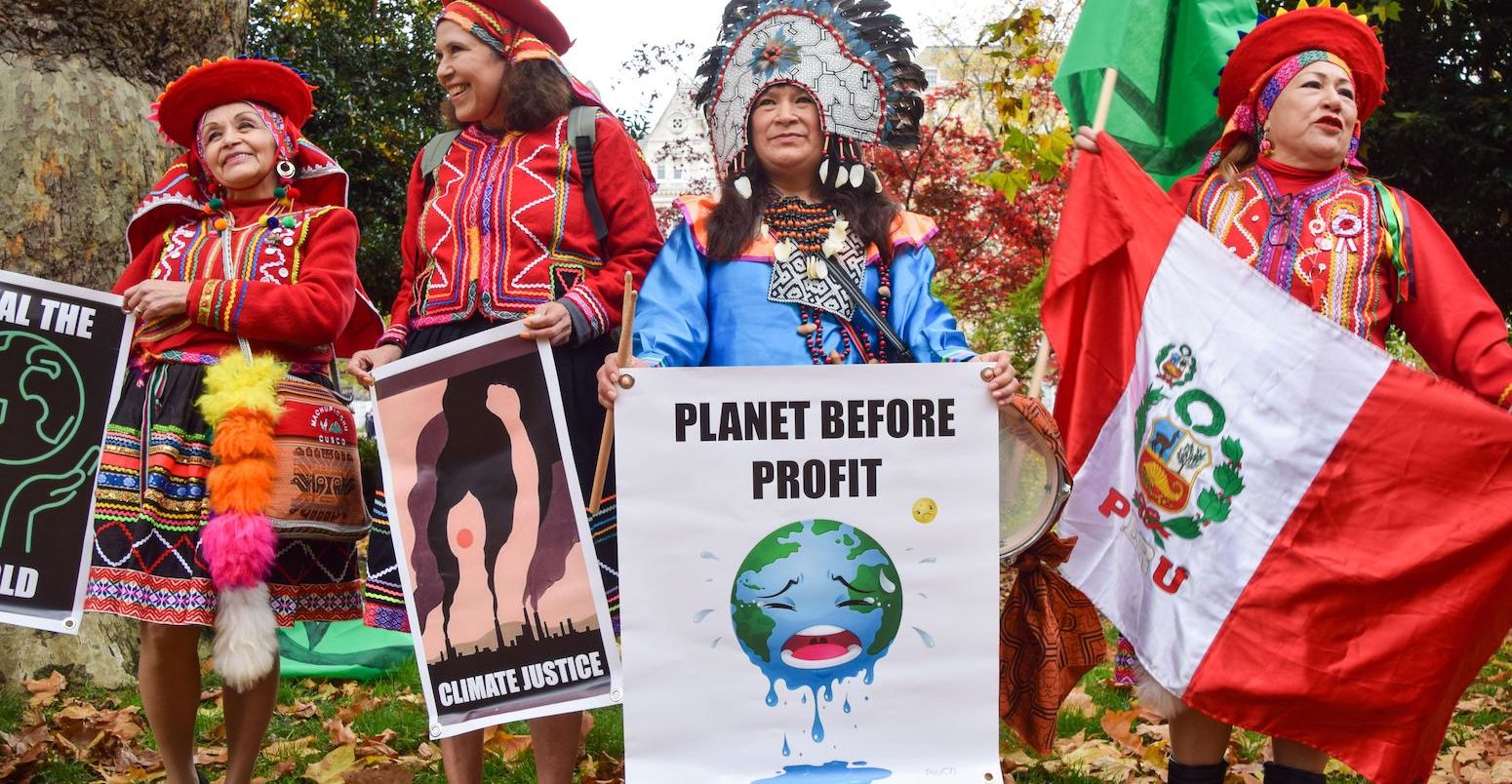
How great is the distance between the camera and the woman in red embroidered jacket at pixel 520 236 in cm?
336

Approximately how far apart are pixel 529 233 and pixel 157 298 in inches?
38.0

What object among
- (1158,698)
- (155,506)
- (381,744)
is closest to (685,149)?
(381,744)

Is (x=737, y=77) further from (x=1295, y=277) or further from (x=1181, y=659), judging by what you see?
(x=1181, y=659)

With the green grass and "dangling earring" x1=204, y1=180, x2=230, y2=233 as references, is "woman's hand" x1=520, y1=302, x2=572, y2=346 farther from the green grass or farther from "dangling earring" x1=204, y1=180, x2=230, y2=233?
the green grass

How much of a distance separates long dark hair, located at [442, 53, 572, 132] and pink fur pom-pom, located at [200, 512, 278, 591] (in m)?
1.22

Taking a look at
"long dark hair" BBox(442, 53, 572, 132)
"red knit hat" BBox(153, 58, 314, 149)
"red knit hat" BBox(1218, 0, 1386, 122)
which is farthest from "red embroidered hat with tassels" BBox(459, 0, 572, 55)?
"red knit hat" BBox(1218, 0, 1386, 122)

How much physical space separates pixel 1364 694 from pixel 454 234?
95.3 inches

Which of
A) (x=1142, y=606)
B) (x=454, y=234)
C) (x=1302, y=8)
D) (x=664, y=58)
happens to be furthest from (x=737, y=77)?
(x=664, y=58)

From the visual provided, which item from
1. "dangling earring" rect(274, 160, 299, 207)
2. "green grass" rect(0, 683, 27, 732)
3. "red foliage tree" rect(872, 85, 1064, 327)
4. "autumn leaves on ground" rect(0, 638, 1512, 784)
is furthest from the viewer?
"red foliage tree" rect(872, 85, 1064, 327)

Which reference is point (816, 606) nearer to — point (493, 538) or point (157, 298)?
point (493, 538)

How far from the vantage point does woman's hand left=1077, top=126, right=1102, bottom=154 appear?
11.0 ft

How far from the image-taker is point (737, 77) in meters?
3.36

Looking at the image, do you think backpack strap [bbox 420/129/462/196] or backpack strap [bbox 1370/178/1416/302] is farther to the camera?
backpack strap [bbox 420/129/462/196]

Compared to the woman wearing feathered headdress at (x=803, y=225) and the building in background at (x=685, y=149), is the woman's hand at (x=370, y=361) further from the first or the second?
the building in background at (x=685, y=149)
